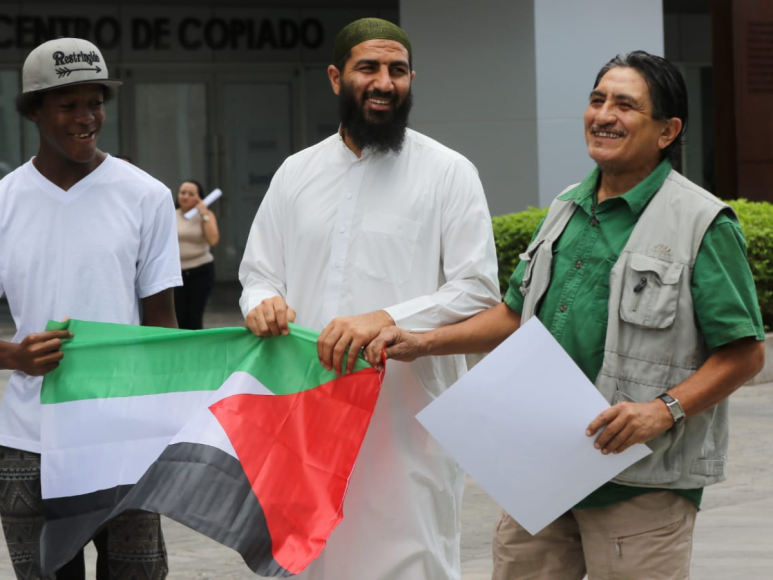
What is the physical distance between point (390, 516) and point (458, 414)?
77 centimetres

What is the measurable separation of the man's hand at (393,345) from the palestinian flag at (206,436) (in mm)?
127

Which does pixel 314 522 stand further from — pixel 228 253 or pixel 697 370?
pixel 228 253

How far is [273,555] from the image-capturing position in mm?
3875

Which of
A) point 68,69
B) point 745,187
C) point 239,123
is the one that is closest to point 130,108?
point 239,123

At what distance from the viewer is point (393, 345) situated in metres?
3.91

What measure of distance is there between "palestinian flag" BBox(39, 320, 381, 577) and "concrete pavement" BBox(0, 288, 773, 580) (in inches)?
81.4

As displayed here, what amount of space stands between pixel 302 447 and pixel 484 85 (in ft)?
38.1

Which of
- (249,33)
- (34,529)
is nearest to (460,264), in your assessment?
(34,529)

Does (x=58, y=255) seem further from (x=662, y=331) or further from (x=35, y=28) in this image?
(x=35, y=28)

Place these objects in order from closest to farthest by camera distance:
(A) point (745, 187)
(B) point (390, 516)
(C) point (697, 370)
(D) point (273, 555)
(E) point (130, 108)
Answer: (C) point (697, 370)
(D) point (273, 555)
(B) point (390, 516)
(A) point (745, 187)
(E) point (130, 108)

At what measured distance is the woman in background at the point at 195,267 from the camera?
13.2 m

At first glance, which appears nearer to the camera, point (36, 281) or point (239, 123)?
point (36, 281)

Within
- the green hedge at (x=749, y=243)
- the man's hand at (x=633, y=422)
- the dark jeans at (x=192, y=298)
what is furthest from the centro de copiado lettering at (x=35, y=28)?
the man's hand at (x=633, y=422)

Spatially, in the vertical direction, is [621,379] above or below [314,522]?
above
